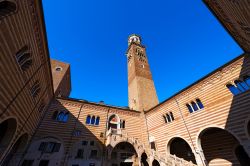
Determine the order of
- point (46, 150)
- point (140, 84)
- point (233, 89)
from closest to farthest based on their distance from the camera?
point (233, 89), point (46, 150), point (140, 84)

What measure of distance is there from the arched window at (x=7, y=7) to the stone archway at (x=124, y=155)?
16.1m

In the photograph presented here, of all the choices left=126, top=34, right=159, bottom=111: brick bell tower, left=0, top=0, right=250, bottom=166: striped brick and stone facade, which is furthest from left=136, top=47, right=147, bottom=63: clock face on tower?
left=0, top=0, right=250, bottom=166: striped brick and stone facade

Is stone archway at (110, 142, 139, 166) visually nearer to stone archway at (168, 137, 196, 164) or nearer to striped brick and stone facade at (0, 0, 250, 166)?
striped brick and stone facade at (0, 0, 250, 166)

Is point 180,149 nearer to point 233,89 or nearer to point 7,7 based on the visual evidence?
point 233,89

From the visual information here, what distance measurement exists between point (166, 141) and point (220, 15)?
14054 millimetres

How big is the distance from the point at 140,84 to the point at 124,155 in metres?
14.3

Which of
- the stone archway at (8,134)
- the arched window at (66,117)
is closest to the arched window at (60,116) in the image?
the arched window at (66,117)

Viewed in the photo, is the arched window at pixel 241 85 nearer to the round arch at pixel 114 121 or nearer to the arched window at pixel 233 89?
the arched window at pixel 233 89

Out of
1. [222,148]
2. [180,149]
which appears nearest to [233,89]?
[222,148]

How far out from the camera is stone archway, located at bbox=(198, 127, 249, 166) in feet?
42.7

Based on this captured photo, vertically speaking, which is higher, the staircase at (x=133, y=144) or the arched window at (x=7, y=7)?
the arched window at (x=7, y=7)

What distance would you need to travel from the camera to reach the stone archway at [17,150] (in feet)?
40.2

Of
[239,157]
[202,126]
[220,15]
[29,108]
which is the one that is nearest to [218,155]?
[239,157]

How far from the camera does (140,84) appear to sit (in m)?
27.9
